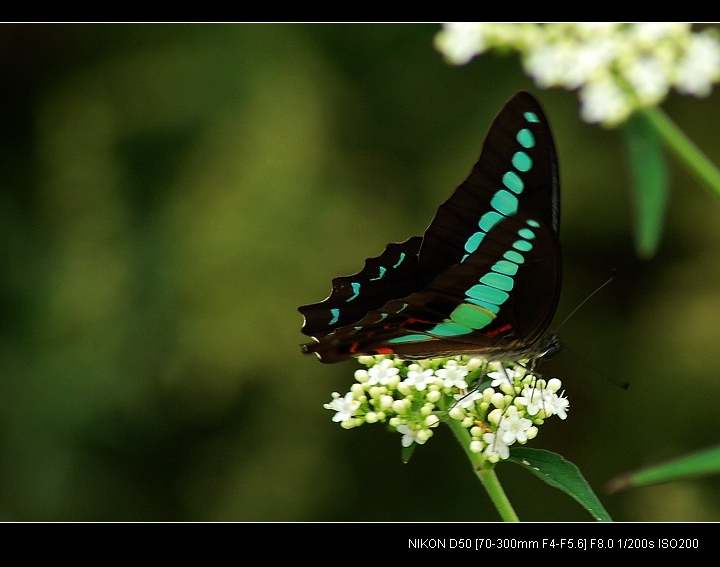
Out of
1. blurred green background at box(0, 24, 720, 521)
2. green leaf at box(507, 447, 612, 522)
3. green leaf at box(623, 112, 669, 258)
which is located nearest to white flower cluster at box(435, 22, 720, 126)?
green leaf at box(623, 112, 669, 258)

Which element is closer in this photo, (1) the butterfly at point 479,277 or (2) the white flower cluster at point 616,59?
(2) the white flower cluster at point 616,59

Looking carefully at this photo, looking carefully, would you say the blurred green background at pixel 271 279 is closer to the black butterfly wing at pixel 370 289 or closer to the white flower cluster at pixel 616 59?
the black butterfly wing at pixel 370 289

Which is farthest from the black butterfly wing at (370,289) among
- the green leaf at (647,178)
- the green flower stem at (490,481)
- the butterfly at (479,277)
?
the green leaf at (647,178)

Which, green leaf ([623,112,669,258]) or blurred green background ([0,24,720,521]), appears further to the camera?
blurred green background ([0,24,720,521])

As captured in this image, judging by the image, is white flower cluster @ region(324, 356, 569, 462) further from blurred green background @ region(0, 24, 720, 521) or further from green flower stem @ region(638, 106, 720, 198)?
blurred green background @ region(0, 24, 720, 521)

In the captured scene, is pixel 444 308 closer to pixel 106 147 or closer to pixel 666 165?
pixel 666 165
